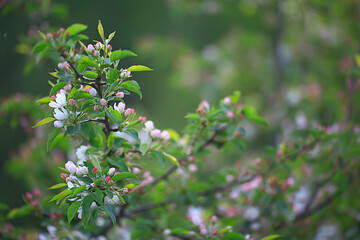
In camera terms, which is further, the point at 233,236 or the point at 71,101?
the point at 233,236

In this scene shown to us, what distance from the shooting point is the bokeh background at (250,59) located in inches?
75.8

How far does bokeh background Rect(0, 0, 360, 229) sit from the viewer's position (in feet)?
6.31

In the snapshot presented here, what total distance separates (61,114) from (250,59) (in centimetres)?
221

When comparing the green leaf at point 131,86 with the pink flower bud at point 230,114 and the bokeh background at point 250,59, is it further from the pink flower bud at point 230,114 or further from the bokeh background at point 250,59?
the bokeh background at point 250,59

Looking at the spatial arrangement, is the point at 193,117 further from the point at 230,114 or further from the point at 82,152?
the point at 82,152

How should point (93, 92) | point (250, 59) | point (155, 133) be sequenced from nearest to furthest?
point (93, 92)
point (155, 133)
point (250, 59)

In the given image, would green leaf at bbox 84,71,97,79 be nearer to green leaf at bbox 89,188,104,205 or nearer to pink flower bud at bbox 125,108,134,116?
pink flower bud at bbox 125,108,134,116

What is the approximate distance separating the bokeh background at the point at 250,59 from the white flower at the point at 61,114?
0.94 metres

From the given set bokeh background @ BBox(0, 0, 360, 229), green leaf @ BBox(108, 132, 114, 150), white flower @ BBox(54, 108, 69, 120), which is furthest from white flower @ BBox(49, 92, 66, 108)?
bokeh background @ BBox(0, 0, 360, 229)

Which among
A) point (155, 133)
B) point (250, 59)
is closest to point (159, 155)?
point (155, 133)

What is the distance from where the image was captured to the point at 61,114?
2.43ft

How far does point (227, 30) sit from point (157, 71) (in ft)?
2.51

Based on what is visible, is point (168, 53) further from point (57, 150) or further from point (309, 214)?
point (309, 214)

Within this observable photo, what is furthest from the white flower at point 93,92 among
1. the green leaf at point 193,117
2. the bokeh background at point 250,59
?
the bokeh background at point 250,59
